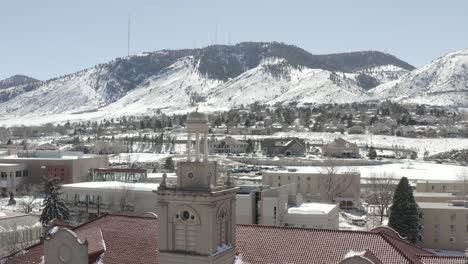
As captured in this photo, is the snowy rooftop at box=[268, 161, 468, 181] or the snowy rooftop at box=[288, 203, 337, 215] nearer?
the snowy rooftop at box=[288, 203, 337, 215]

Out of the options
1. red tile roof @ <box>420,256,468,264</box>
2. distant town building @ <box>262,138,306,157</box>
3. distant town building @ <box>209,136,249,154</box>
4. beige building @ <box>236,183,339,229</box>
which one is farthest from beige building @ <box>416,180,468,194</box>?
distant town building @ <box>209,136,249,154</box>

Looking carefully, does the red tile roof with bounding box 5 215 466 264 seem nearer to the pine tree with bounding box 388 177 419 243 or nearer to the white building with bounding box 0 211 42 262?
the white building with bounding box 0 211 42 262

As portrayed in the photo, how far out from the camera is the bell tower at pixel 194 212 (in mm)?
19797

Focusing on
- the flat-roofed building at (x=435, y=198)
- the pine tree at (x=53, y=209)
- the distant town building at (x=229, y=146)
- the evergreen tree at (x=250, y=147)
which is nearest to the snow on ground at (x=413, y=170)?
the flat-roofed building at (x=435, y=198)

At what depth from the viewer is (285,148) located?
158 m

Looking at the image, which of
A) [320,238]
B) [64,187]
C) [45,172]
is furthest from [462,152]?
[320,238]

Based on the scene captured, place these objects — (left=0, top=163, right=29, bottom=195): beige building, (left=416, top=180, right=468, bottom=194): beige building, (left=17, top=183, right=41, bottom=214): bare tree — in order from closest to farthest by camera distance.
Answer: (left=17, top=183, right=41, bottom=214): bare tree
(left=416, top=180, right=468, bottom=194): beige building
(left=0, top=163, right=29, bottom=195): beige building

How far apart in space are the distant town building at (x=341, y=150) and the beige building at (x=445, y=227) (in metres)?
93.6

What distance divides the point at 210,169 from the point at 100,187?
45.5 m

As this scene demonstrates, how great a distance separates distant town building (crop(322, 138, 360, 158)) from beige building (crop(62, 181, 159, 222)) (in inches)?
3559

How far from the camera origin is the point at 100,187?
63.7 metres

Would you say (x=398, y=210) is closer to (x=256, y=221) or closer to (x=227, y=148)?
(x=256, y=221)

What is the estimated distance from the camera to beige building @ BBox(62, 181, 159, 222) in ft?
196

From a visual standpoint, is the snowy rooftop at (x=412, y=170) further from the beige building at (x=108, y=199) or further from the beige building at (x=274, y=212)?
the beige building at (x=274, y=212)
